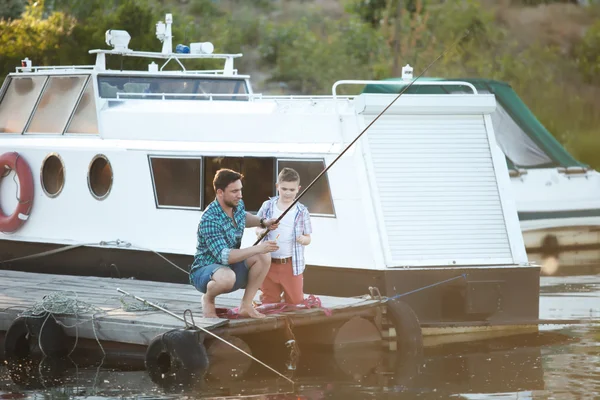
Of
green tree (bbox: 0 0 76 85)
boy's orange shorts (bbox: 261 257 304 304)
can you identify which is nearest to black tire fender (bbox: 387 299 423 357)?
boy's orange shorts (bbox: 261 257 304 304)

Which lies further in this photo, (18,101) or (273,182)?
(18,101)

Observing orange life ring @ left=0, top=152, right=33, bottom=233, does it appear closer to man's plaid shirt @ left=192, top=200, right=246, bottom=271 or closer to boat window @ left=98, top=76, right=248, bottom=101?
boat window @ left=98, top=76, right=248, bottom=101

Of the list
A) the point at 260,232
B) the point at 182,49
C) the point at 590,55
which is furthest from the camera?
the point at 590,55

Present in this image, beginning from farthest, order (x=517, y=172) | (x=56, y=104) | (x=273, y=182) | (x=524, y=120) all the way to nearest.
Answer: (x=524, y=120)
(x=517, y=172)
(x=56, y=104)
(x=273, y=182)

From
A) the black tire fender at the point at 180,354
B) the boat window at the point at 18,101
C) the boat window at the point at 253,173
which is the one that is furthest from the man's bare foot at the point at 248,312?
the boat window at the point at 18,101

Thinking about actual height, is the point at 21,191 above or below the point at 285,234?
above

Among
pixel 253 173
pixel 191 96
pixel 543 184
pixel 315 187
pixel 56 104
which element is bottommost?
pixel 315 187

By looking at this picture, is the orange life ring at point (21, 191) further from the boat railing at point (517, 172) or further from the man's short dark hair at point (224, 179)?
the boat railing at point (517, 172)

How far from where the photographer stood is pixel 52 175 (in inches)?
584

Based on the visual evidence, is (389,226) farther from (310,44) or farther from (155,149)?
(310,44)

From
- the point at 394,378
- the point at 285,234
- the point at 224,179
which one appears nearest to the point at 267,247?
the point at 224,179

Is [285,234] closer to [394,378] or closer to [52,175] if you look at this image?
[394,378]

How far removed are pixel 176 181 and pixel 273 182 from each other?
4.00 ft

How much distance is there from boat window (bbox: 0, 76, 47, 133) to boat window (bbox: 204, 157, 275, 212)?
312cm
